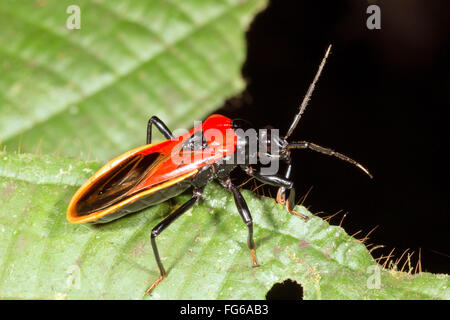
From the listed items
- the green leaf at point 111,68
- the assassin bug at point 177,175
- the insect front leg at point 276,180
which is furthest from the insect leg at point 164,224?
the green leaf at point 111,68

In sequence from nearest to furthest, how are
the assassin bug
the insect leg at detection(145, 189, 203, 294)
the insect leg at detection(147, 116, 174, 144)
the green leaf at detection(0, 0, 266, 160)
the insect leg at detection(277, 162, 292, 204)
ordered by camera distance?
1. the insect leg at detection(145, 189, 203, 294)
2. the assassin bug
3. the insect leg at detection(277, 162, 292, 204)
4. the insect leg at detection(147, 116, 174, 144)
5. the green leaf at detection(0, 0, 266, 160)

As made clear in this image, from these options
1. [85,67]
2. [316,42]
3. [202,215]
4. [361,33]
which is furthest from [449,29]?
[85,67]

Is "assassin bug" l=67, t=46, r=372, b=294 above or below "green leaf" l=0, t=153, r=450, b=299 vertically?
above

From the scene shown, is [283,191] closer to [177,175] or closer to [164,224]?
[177,175]

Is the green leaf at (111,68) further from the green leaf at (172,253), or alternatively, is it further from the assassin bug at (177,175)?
the green leaf at (172,253)

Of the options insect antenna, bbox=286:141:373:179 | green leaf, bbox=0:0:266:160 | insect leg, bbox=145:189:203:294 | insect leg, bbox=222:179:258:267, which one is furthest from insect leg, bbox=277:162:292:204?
green leaf, bbox=0:0:266:160

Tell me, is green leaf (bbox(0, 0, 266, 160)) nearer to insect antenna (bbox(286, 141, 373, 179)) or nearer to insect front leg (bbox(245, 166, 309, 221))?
insect front leg (bbox(245, 166, 309, 221))

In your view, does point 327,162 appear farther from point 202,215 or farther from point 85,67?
point 85,67
